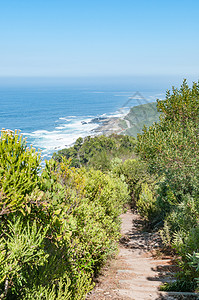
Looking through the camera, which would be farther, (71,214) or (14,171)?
(71,214)

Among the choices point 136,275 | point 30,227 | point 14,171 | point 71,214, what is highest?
point 14,171

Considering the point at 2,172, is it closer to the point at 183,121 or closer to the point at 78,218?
the point at 78,218

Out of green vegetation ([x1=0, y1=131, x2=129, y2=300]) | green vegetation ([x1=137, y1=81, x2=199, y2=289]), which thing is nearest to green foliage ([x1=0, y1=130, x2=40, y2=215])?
green vegetation ([x1=0, y1=131, x2=129, y2=300])

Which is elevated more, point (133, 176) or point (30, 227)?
point (30, 227)

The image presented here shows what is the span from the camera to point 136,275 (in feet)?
28.7

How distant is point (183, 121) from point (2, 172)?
10295mm

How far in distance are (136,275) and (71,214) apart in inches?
164

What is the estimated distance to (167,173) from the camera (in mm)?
10797

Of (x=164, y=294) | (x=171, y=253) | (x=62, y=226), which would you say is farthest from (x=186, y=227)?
(x=62, y=226)

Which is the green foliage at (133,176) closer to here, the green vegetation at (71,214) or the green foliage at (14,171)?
the green vegetation at (71,214)

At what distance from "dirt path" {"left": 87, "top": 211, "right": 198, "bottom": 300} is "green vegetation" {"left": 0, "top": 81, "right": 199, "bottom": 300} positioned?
0.51m

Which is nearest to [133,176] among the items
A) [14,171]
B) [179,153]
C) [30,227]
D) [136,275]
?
[179,153]

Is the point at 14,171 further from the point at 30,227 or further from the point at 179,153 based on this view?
the point at 179,153

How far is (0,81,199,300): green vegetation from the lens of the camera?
171 inches
